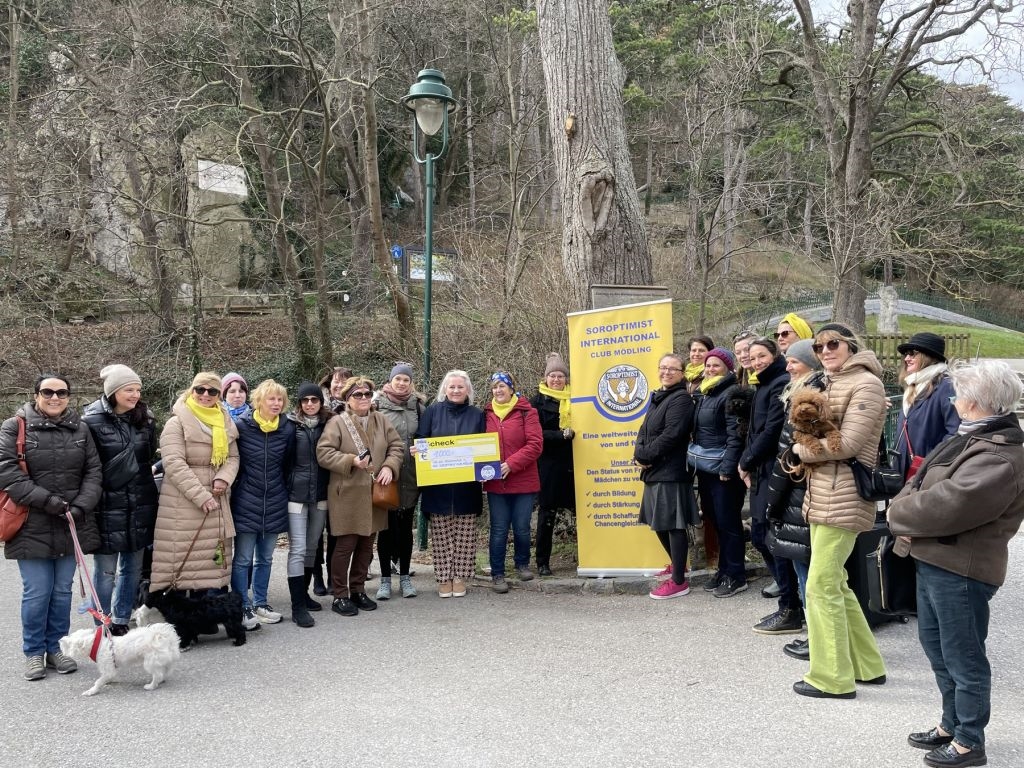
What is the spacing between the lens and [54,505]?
15.8ft

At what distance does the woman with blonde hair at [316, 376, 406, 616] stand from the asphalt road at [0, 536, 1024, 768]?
0.37 meters

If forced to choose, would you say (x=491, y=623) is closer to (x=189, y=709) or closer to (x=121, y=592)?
(x=189, y=709)

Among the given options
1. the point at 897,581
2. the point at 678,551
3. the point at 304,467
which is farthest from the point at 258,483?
the point at 897,581

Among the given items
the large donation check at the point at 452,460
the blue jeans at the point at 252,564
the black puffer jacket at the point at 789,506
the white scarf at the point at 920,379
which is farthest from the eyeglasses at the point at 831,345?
the blue jeans at the point at 252,564

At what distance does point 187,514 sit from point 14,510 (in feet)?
3.53

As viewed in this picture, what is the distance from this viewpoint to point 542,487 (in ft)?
23.8

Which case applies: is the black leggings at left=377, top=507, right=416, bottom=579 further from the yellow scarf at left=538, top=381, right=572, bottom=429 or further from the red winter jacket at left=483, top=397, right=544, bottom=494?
the yellow scarf at left=538, top=381, right=572, bottom=429

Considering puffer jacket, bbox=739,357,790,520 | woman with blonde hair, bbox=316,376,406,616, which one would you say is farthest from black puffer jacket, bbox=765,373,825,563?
woman with blonde hair, bbox=316,376,406,616

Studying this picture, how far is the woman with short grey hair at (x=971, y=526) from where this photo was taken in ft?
11.1

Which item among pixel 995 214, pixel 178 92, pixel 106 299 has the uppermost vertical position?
pixel 995 214

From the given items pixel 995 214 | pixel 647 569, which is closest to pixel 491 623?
pixel 647 569

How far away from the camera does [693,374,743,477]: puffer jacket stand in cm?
595

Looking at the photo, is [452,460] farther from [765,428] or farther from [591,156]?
[591,156]

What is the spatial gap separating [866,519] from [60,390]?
491 cm
